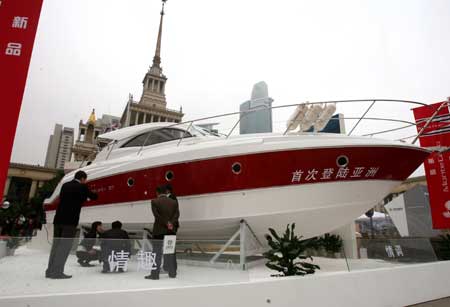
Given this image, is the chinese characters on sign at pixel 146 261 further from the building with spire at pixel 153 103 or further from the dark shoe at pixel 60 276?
the building with spire at pixel 153 103

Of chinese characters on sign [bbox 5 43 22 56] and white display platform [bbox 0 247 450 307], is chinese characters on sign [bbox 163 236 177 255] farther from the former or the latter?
chinese characters on sign [bbox 5 43 22 56]

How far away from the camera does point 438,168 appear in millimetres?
7227

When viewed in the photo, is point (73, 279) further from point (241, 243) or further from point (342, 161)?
point (342, 161)

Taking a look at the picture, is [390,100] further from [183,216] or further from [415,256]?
[183,216]

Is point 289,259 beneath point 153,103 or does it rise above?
beneath

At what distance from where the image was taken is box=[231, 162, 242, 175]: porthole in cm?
456

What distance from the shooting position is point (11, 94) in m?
3.71

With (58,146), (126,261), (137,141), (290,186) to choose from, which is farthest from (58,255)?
(58,146)

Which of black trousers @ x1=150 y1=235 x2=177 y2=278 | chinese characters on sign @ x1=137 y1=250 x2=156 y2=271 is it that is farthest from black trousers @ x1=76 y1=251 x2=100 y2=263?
black trousers @ x1=150 y1=235 x2=177 y2=278

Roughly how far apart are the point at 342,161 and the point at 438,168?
4.63 metres

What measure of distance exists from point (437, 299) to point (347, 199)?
233 cm

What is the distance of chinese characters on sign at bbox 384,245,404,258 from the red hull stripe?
3.82 feet

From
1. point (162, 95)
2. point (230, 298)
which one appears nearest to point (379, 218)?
point (230, 298)

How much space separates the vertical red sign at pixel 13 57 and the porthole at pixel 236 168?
306cm
